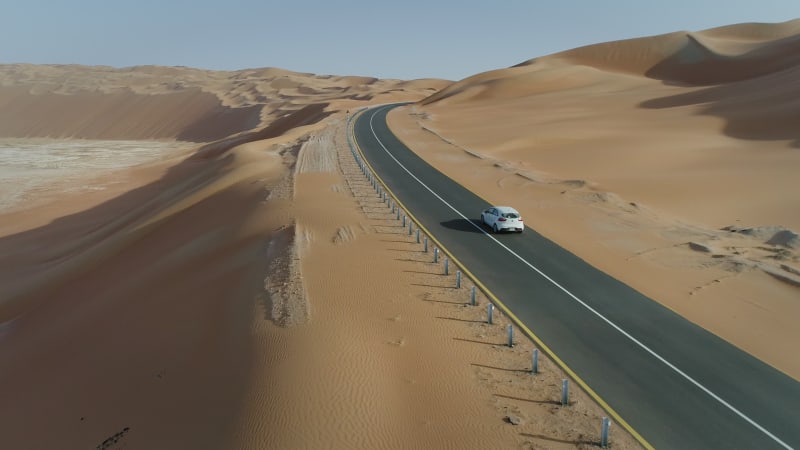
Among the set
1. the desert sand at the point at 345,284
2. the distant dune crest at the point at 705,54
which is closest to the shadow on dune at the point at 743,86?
the distant dune crest at the point at 705,54

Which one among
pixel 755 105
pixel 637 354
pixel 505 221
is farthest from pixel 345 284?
pixel 755 105

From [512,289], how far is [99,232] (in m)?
33.2

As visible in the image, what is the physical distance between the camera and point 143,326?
63.5 ft

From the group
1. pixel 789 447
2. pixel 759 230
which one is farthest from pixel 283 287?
pixel 759 230

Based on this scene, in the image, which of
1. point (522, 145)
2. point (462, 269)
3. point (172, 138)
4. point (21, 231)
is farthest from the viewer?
point (172, 138)

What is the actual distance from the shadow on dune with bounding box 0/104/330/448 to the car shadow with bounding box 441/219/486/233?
8.56 metres

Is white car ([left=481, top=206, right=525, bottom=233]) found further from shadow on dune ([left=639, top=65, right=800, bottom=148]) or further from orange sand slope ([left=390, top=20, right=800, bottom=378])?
shadow on dune ([left=639, top=65, right=800, bottom=148])

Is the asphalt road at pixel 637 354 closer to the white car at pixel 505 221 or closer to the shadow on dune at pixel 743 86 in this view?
the white car at pixel 505 221

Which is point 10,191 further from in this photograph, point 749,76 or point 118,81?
point 118,81

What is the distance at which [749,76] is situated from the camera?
318 ft

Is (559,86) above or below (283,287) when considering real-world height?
above

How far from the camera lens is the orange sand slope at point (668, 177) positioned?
800 inches

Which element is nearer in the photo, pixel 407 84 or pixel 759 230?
pixel 759 230

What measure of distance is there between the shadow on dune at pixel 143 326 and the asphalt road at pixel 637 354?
8.12 m
